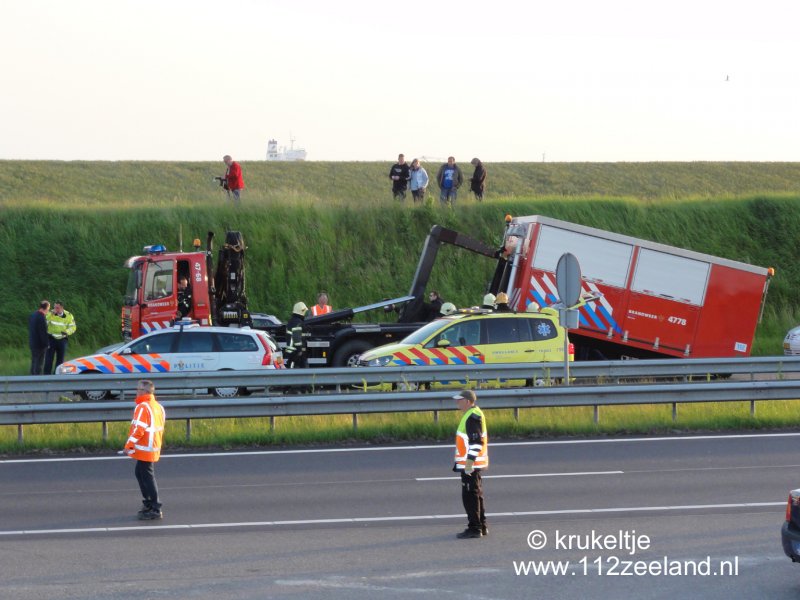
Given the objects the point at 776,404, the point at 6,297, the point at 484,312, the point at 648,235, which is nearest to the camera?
the point at 776,404

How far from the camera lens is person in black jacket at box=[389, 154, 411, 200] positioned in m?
33.5

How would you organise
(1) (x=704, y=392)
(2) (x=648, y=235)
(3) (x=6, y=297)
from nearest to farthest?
(1) (x=704, y=392) → (3) (x=6, y=297) → (2) (x=648, y=235)

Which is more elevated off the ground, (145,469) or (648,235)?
(648,235)

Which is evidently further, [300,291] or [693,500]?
[300,291]

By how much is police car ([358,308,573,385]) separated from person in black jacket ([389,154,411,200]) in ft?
44.0

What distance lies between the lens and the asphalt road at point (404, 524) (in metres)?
8.95

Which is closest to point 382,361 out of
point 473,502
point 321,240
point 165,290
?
point 165,290

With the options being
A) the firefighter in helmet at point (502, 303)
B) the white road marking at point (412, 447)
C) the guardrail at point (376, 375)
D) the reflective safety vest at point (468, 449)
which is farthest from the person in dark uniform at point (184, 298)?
the reflective safety vest at point (468, 449)

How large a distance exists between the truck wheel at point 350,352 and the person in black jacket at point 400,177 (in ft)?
39.2

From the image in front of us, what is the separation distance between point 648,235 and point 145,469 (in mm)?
25075

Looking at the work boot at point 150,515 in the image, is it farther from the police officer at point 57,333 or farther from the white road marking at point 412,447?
the police officer at point 57,333

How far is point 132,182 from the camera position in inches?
2386

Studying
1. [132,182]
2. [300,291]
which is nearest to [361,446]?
[300,291]

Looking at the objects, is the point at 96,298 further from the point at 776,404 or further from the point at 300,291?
the point at 776,404
